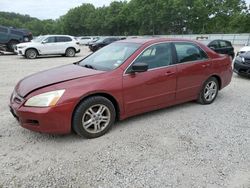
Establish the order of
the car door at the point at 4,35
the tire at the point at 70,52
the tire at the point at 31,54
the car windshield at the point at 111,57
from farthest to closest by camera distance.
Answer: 1. the car door at the point at 4,35
2. the tire at the point at 70,52
3. the tire at the point at 31,54
4. the car windshield at the point at 111,57

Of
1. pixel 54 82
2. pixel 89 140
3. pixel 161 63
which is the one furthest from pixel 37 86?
pixel 161 63

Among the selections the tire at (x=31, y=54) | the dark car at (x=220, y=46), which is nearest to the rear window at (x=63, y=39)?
the tire at (x=31, y=54)

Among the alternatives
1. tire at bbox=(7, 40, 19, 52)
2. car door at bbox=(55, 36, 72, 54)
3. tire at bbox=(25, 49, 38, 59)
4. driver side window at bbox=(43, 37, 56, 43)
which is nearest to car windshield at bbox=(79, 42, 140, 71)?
tire at bbox=(25, 49, 38, 59)

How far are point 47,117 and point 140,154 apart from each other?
1.36 metres

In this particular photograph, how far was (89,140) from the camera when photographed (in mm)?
3926

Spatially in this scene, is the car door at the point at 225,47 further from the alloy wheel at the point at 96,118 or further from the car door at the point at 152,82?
the alloy wheel at the point at 96,118

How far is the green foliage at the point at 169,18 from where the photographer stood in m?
58.9

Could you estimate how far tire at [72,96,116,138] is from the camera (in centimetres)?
378

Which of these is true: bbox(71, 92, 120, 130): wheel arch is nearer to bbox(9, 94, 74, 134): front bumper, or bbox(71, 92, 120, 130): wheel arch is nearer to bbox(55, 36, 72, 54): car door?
bbox(9, 94, 74, 134): front bumper

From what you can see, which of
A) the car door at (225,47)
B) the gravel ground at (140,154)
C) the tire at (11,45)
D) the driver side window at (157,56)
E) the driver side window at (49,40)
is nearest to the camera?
the gravel ground at (140,154)

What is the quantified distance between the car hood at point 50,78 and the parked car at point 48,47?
41.8 ft

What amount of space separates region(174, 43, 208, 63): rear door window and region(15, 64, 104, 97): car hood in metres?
1.77

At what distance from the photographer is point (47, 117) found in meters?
3.55

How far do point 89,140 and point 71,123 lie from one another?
15.4 inches
